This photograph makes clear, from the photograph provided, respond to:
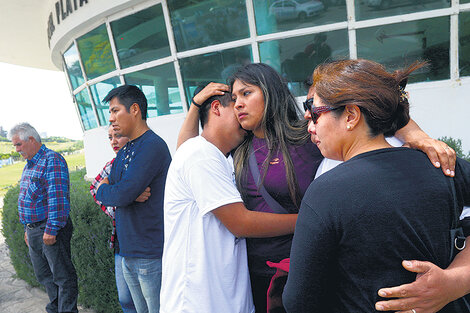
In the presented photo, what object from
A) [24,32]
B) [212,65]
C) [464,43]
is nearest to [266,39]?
[212,65]

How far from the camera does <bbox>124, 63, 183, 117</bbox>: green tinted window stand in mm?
7781

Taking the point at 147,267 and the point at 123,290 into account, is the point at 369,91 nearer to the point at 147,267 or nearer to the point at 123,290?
the point at 147,267

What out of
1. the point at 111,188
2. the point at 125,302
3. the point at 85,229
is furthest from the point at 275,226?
the point at 85,229

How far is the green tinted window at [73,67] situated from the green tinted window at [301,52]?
6.16 meters

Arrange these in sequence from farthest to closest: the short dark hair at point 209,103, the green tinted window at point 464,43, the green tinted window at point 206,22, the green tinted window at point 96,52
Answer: the green tinted window at point 96,52 < the green tinted window at point 206,22 < the green tinted window at point 464,43 < the short dark hair at point 209,103

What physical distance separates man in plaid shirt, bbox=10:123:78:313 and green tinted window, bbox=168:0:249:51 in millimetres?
4591

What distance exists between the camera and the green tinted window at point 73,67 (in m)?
9.84

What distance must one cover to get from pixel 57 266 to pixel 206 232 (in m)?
2.72

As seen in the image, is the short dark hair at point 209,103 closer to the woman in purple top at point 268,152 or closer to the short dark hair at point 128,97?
the woman in purple top at point 268,152

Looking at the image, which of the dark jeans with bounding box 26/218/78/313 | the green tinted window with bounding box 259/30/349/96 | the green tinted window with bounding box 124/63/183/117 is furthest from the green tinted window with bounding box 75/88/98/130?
the dark jeans with bounding box 26/218/78/313

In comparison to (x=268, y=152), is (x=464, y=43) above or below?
above

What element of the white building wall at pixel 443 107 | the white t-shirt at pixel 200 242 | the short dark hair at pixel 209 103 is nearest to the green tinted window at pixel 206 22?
the white building wall at pixel 443 107

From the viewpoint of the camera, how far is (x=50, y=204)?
3.39 metres

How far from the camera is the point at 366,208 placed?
3.11ft
